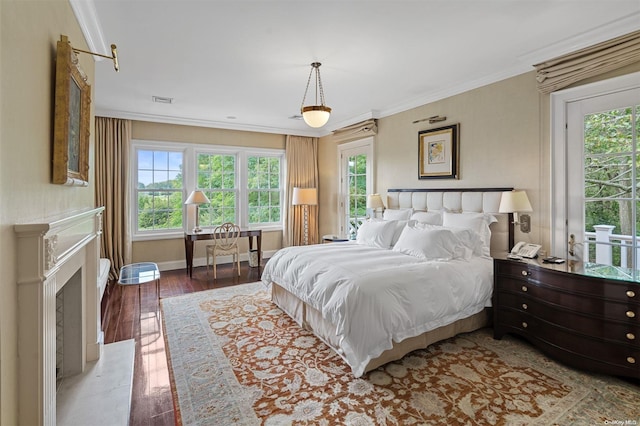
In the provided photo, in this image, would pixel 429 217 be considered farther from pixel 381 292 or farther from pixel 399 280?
pixel 381 292

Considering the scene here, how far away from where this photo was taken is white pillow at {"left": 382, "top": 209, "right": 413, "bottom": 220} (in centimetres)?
428

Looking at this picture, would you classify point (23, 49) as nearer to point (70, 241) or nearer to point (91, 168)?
point (70, 241)

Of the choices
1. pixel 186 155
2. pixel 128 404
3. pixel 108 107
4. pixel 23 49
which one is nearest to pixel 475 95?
pixel 23 49

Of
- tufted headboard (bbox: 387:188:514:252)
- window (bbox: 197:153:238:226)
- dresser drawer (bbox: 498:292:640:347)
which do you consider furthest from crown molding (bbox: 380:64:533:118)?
window (bbox: 197:153:238:226)

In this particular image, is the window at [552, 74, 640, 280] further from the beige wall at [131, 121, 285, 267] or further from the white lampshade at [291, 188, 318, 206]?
the beige wall at [131, 121, 285, 267]

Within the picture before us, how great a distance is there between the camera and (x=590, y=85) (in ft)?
8.96

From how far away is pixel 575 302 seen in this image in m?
2.29

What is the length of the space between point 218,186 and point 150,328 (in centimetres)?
330

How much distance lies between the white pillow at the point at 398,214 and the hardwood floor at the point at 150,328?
230 cm

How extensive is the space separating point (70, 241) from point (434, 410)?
7.85 feet

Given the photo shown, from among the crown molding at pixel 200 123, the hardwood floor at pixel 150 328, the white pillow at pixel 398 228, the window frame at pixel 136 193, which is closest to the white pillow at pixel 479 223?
the white pillow at pixel 398 228

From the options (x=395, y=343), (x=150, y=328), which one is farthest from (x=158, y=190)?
(x=395, y=343)

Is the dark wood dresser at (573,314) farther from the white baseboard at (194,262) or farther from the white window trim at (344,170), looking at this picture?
the white baseboard at (194,262)

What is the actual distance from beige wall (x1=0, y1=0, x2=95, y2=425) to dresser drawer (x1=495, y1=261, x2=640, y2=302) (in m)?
3.22
